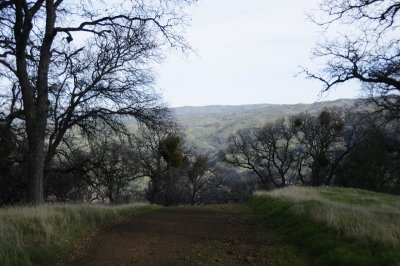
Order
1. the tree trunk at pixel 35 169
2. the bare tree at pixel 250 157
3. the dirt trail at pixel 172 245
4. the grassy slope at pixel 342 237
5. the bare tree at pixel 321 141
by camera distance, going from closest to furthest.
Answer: the grassy slope at pixel 342 237
the dirt trail at pixel 172 245
the tree trunk at pixel 35 169
the bare tree at pixel 321 141
the bare tree at pixel 250 157

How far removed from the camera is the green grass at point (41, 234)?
25.6 feet

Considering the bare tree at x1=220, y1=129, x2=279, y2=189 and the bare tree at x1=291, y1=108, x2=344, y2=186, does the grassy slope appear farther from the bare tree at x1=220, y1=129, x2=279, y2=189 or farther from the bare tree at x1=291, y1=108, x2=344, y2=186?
the bare tree at x1=220, y1=129, x2=279, y2=189

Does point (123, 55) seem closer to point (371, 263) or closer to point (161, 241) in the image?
point (161, 241)

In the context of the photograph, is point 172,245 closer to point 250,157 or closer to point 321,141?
point 321,141

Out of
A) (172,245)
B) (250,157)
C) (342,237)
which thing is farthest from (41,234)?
(250,157)

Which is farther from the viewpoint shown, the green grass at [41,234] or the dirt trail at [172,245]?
the dirt trail at [172,245]

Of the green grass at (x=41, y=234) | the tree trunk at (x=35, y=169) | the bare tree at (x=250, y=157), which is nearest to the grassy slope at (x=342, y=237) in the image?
the green grass at (x=41, y=234)

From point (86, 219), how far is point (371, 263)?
766 cm

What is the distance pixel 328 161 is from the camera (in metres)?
55.3

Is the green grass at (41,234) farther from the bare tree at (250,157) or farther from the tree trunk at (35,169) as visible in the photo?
the bare tree at (250,157)

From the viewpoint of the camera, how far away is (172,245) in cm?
974

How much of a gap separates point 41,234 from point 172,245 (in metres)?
2.74

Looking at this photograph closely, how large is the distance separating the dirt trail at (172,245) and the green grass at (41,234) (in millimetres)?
428

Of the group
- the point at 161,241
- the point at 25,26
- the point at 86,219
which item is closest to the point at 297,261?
the point at 161,241
